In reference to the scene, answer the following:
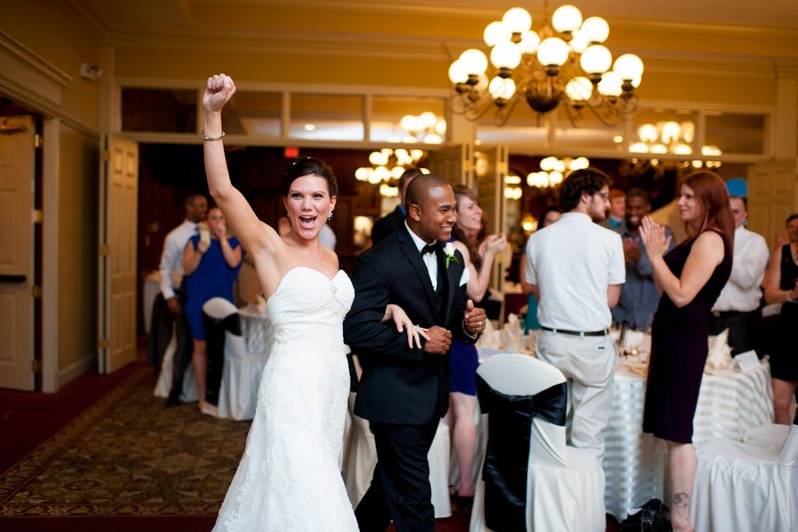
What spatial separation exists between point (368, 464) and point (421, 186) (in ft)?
5.31

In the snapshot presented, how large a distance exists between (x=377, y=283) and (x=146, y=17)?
246 inches

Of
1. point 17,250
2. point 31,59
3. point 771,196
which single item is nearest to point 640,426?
point 31,59

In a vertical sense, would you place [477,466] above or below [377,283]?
below

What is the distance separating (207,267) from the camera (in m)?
6.36

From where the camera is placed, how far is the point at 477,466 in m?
4.46

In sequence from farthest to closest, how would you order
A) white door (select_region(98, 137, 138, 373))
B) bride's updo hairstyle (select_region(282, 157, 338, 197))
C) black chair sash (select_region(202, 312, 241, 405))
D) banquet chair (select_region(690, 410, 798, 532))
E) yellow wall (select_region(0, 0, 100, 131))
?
white door (select_region(98, 137, 138, 373))
black chair sash (select_region(202, 312, 241, 405))
yellow wall (select_region(0, 0, 100, 131))
banquet chair (select_region(690, 410, 798, 532))
bride's updo hairstyle (select_region(282, 157, 338, 197))

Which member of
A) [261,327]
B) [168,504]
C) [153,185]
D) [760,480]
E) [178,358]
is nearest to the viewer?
Result: [760,480]

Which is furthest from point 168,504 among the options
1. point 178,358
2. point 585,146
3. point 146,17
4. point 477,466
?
point 585,146

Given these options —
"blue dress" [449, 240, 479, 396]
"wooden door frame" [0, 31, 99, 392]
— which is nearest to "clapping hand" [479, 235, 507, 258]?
"blue dress" [449, 240, 479, 396]

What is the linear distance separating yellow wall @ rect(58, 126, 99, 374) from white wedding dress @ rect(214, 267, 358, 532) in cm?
557

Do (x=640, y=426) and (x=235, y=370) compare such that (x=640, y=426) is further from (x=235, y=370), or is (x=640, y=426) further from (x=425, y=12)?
(x=425, y=12)

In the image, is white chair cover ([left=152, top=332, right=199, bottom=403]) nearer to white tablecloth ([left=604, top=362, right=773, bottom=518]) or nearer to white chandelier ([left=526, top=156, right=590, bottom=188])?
white tablecloth ([left=604, top=362, right=773, bottom=518])

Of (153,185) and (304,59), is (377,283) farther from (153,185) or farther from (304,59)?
(153,185)

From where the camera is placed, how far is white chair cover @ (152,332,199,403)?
696 cm
